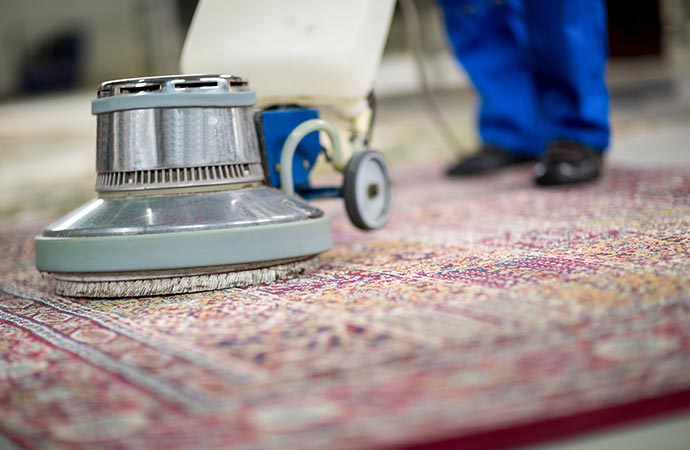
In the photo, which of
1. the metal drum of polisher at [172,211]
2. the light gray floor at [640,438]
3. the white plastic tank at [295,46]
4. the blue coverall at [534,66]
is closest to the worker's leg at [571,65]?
the blue coverall at [534,66]

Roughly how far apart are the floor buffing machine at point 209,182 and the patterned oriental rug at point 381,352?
0.14 feet

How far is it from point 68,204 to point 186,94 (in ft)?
4.33

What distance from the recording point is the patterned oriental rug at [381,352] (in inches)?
23.2

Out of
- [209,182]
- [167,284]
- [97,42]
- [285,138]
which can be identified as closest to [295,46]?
[285,138]

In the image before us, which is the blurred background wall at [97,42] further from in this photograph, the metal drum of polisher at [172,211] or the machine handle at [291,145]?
the metal drum of polisher at [172,211]

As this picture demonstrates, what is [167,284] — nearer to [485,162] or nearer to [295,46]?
[295,46]

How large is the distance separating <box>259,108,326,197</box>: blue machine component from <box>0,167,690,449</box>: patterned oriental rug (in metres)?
0.17

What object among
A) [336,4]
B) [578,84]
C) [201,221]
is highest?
[336,4]

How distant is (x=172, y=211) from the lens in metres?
1.09

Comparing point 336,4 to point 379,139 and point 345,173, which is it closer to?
point 345,173

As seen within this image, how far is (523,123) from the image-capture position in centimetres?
234

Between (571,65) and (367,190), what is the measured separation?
806 mm

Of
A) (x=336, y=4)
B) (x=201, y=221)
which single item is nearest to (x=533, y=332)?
(x=201, y=221)

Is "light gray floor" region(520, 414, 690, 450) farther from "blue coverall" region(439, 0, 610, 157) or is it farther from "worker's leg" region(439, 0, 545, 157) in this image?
"worker's leg" region(439, 0, 545, 157)
